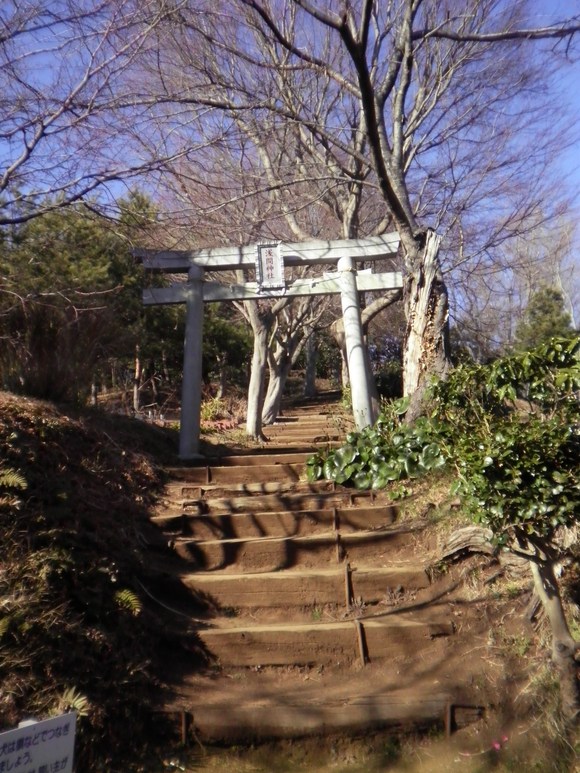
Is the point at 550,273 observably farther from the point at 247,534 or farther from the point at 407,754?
the point at 407,754

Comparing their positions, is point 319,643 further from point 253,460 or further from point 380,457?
point 253,460

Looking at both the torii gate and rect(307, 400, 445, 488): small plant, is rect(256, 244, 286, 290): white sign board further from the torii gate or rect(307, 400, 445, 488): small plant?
rect(307, 400, 445, 488): small plant

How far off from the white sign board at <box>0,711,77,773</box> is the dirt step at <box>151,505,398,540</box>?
379cm

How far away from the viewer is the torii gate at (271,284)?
30.9 feet

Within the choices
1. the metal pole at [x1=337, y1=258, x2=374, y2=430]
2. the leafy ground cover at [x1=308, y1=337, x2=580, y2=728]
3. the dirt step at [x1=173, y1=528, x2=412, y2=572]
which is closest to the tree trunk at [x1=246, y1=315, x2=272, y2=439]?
the metal pole at [x1=337, y1=258, x2=374, y2=430]

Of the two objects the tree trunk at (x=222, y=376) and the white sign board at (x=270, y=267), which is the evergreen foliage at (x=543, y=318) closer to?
the tree trunk at (x=222, y=376)

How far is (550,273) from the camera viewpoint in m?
22.1

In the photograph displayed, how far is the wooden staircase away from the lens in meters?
4.32

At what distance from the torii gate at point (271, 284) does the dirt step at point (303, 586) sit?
389cm

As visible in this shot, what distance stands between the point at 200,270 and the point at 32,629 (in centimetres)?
647

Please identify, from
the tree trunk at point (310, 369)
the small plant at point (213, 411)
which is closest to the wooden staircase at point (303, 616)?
the small plant at point (213, 411)

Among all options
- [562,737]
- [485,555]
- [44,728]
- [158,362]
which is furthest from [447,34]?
[158,362]

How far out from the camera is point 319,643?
500cm

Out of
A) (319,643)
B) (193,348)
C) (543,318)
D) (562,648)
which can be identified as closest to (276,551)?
(319,643)
